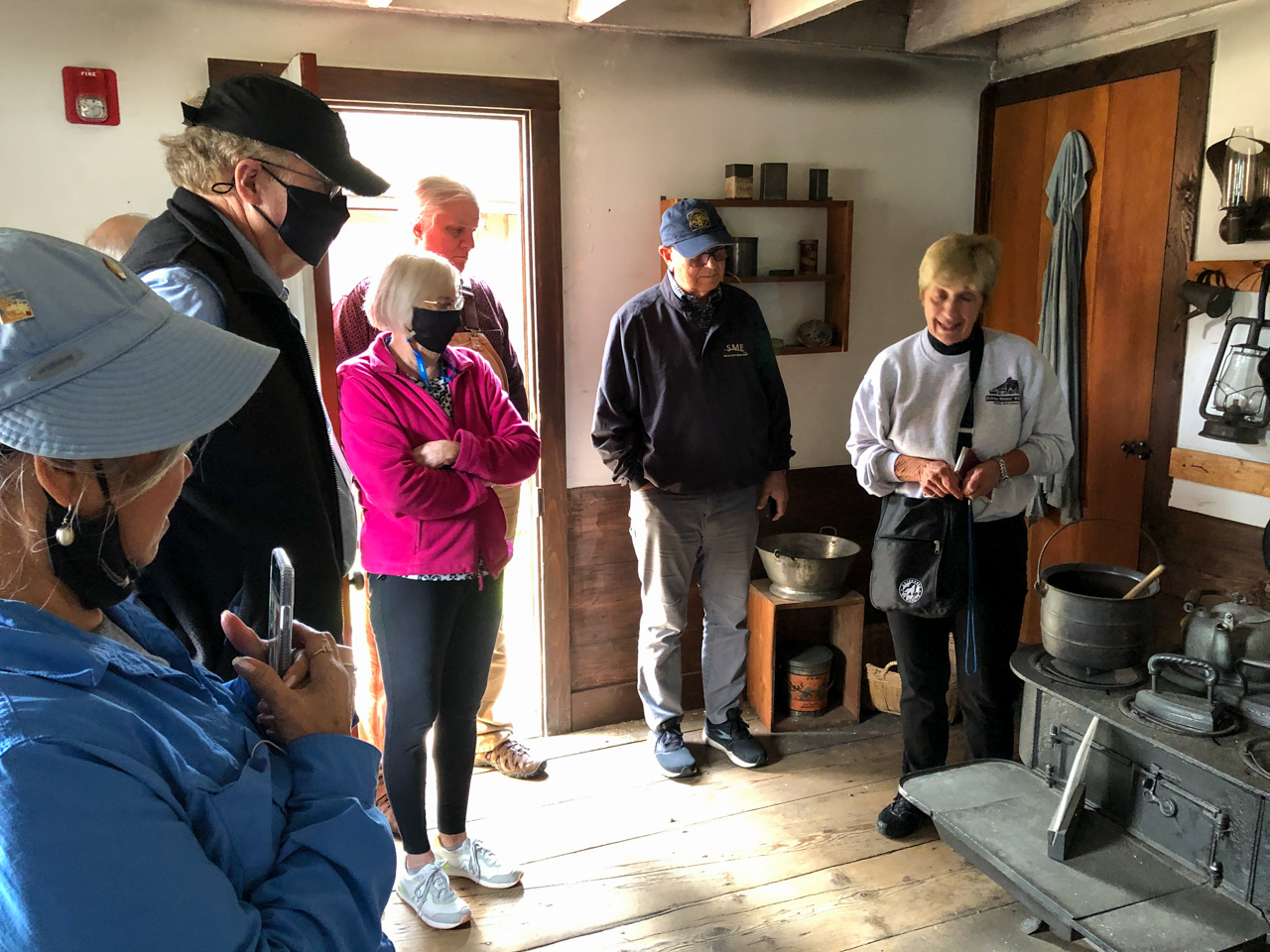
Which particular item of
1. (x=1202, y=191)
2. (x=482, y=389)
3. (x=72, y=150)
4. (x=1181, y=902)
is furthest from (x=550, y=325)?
(x=1181, y=902)

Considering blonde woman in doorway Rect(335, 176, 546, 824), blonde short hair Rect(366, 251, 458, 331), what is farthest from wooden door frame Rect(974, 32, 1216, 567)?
blonde short hair Rect(366, 251, 458, 331)

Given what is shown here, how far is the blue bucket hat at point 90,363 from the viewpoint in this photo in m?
0.63

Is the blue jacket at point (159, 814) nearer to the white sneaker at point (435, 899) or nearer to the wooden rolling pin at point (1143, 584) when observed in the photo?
the white sneaker at point (435, 899)

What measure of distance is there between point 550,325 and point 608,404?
0.36m

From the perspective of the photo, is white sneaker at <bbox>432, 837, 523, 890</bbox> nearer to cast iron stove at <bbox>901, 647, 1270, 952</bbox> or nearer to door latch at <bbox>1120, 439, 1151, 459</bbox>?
cast iron stove at <bbox>901, 647, 1270, 952</bbox>

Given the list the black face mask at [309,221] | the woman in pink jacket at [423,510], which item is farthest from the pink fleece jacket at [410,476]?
the black face mask at [309,221]

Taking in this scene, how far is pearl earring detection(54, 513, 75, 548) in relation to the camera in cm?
69

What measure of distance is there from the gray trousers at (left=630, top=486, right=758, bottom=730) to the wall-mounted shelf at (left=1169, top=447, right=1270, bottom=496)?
126cm

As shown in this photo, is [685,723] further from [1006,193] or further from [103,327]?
[103,327]

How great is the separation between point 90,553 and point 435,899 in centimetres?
175

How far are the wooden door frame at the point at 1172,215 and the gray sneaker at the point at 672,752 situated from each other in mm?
1563

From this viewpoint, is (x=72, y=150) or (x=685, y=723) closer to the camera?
(x=72, y=150)

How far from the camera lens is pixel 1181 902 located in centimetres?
191

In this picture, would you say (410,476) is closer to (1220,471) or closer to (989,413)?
(989,413)
